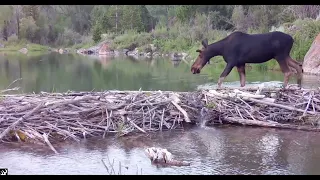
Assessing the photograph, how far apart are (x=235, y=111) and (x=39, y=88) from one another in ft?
34.8

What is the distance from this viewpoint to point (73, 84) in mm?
20078

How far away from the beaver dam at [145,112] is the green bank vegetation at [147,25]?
14.3m

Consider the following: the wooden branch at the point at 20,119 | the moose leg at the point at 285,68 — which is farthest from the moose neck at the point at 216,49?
the wooden branch at the point at 20,119

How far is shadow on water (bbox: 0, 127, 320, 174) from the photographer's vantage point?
7191 millimetres

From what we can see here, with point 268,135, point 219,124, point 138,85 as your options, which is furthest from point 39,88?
point 268,135

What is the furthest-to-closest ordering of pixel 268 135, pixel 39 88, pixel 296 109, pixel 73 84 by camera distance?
pixel 73 84
pixel 39 88
pixel 296 109
pixel 268 135

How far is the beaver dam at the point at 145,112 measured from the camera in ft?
30.4

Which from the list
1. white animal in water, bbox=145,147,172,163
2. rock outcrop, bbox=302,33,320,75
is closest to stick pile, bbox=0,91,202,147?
white animal in water, bbox=145,147,172,163

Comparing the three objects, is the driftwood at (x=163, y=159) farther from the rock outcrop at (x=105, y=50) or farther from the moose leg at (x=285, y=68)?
the rock outcrop at (x=105, y=50)

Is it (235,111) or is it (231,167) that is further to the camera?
(235,111)

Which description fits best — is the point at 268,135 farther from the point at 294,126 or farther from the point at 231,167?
the point at 231,167

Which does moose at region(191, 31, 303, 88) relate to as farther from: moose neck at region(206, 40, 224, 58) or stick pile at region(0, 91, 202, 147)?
stick pile at region(0, 91, 202, 147)

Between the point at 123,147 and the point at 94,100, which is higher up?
the point at 94,100

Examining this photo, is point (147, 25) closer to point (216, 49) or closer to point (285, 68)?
point (216, 49)
